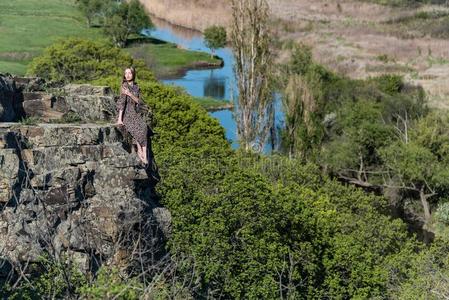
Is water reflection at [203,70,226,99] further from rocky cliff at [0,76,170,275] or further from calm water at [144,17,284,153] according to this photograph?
rocky cliff at [0,76,170,275]

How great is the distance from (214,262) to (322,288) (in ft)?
10.9

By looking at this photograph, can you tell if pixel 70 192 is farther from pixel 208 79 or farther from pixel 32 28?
pixel 32 28

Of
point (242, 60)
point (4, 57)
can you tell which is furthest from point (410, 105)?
point (4, 57)

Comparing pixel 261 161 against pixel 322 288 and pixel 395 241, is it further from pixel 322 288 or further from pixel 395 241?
pixel 322 288

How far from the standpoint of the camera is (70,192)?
1306 centimetres

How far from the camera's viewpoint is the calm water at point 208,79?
4591 centimetres

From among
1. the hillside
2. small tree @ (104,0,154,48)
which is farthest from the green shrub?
small tree @ (104,0,154,48)

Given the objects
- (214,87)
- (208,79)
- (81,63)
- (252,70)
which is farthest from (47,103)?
(208,79)

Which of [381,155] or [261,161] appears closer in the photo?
[261,161]

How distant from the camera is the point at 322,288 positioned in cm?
1794

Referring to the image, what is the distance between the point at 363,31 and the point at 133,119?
65.0 metres

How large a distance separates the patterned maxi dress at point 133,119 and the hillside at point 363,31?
3841 cm

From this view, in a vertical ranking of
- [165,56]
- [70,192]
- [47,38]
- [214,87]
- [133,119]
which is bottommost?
[214,87]

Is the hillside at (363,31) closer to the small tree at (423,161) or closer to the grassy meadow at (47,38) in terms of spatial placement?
the grassy meadow at (47,38)
